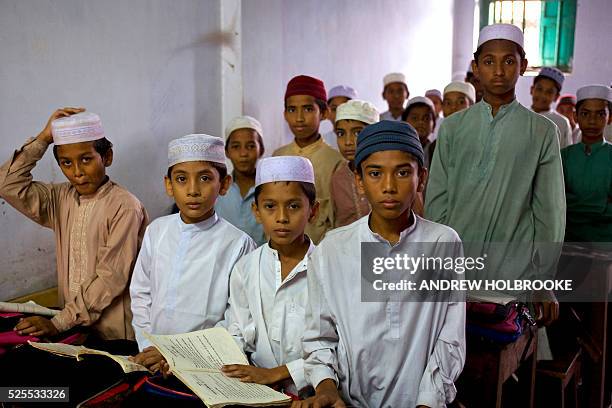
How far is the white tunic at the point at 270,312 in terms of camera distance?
2.15 meters

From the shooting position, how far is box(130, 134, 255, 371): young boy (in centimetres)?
240

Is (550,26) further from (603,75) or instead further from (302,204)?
(302,204)

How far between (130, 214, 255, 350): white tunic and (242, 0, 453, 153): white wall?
237 cm

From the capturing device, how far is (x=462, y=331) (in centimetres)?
188

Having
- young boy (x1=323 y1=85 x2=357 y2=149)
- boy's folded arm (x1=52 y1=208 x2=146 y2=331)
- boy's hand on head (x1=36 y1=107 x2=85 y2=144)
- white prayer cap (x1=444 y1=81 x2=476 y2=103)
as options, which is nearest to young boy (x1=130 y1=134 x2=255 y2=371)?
boy's folded arm (x1=52 y1=208 x2=146 y2=331)

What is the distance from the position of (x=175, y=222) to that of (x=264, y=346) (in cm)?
67

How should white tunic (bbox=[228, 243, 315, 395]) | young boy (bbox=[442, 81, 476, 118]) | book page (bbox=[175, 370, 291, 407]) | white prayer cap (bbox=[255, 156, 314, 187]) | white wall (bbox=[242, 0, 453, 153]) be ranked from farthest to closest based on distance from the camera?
young boy (bbox=[442, 81, 476, 118]), white wall (bbox=[242, 0, 453, 153]), white prayer cap (bbox=[255, 156, 314, 187]), white tunic (bbox=[228, 243, 315, 395]), book page (bbox=[175, 370, 291, 407])

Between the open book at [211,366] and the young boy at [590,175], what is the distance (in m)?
2.65

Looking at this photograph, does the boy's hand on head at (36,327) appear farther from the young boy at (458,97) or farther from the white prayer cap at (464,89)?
the white prayer cap at (464,89)

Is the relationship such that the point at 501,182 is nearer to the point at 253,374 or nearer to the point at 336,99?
the point at 253,374

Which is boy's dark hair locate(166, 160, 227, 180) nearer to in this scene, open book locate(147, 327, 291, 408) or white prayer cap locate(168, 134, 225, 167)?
white prayer cap locate(168, 134, 225, 167)

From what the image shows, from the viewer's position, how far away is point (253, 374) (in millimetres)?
1882

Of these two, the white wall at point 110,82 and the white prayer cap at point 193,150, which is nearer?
the white prayer cap at point 193,150

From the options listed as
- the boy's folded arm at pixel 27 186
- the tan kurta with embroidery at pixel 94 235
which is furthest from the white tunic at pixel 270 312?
the boy's folded arm at pixel 27 186
